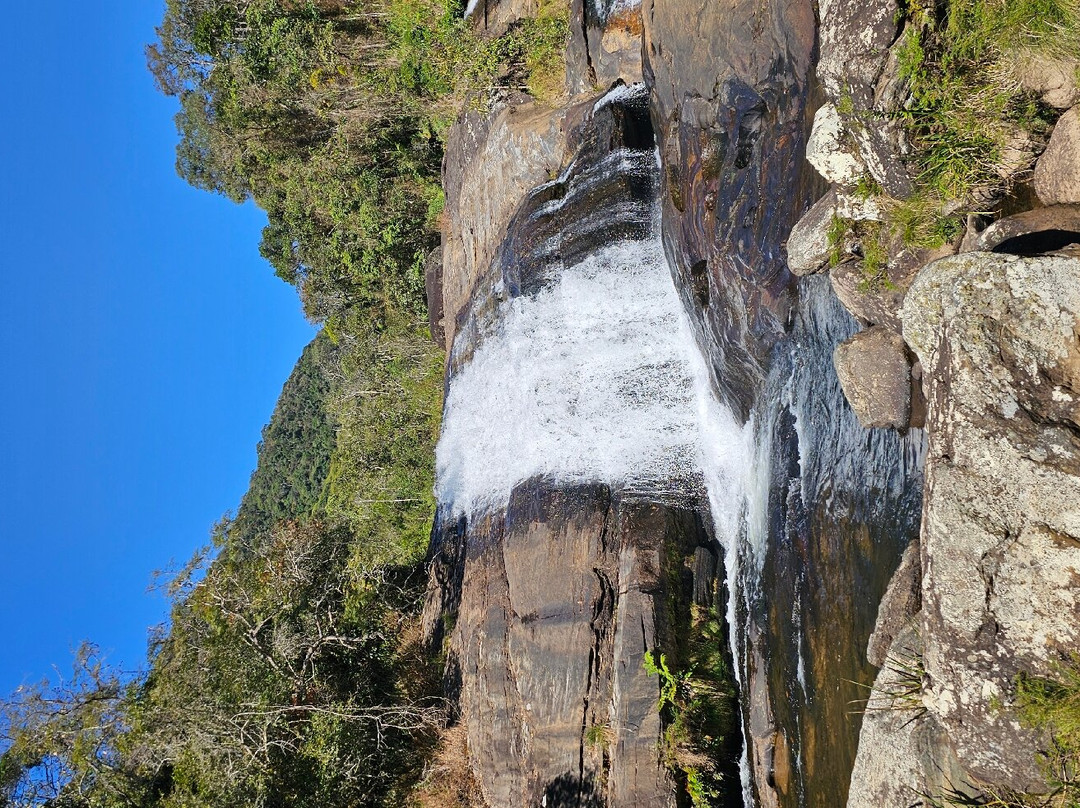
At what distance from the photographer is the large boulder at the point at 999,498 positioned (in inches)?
180

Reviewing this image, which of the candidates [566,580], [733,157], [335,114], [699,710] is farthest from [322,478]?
[733,157]

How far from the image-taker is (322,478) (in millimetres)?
33094

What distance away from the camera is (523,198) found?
15195 mm

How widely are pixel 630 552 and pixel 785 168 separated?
230 inches

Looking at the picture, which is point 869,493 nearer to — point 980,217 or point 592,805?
point 980,217

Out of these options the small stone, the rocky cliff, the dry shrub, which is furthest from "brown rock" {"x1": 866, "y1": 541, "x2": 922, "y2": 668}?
the dry shrub

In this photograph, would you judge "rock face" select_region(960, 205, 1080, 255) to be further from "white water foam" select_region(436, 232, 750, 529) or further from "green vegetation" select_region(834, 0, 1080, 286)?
"white water foam" select_region(436, 232, 750, 529)

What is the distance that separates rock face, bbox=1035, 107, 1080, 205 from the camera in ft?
16.3

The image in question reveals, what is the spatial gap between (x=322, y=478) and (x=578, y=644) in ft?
79.4

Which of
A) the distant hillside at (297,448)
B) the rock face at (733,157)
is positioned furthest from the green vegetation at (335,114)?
the distant hillside at (297,448)

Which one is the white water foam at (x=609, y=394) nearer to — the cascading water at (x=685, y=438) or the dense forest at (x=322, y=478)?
the cascading water at (x=685, y=438)

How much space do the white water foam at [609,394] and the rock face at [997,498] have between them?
554cm

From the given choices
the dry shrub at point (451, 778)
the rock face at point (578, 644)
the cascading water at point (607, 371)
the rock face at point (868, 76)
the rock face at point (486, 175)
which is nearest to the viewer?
the rock face at point (868, 76)

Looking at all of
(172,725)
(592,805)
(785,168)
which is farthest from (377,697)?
(785,168)
